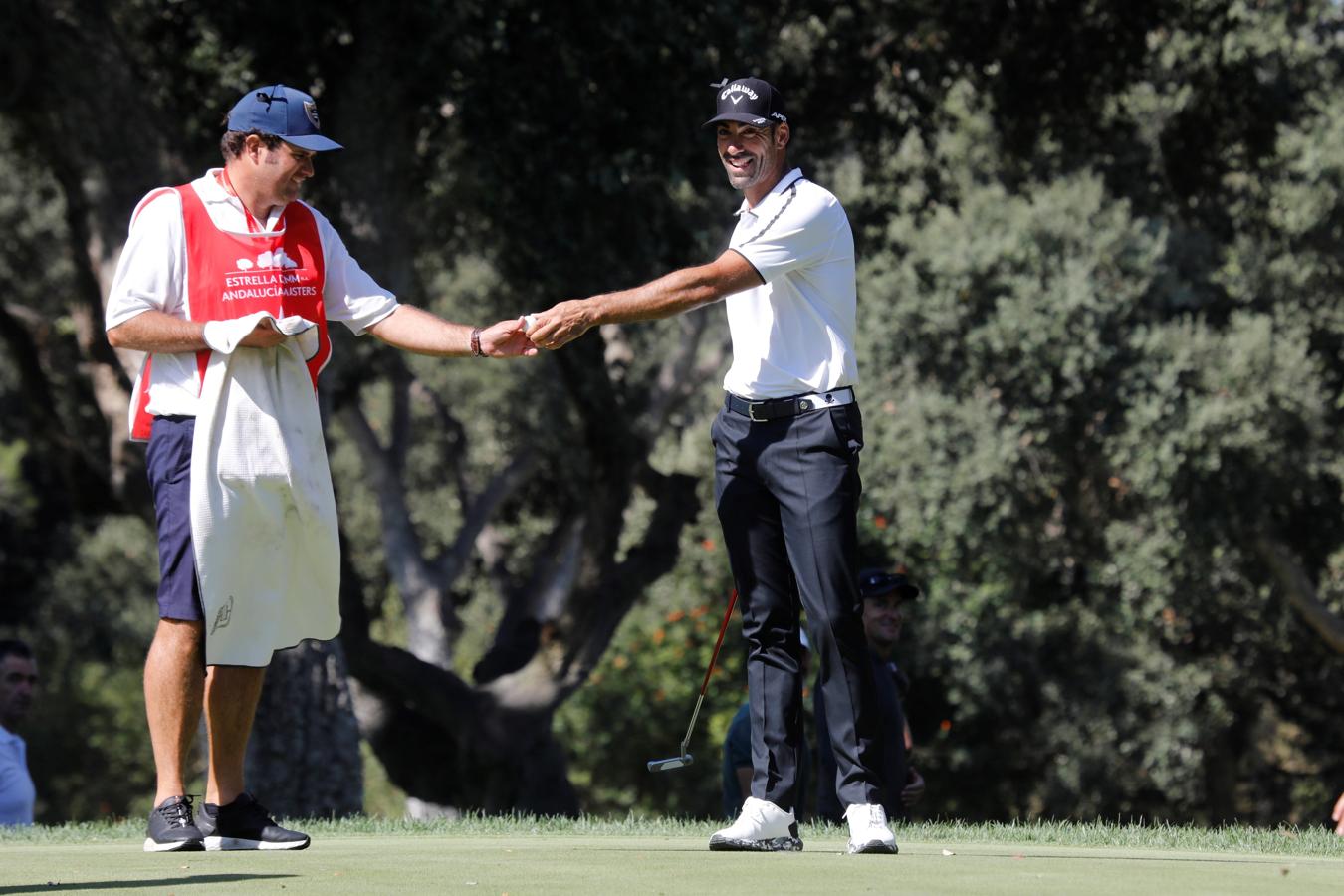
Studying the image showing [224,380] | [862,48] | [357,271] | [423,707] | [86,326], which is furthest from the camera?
[423,707]

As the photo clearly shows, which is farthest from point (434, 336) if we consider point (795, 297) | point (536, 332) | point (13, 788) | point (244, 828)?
point (13, 788)

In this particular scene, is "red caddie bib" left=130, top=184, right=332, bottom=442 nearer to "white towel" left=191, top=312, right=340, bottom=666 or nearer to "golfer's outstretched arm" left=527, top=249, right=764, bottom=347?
"white towel" left=191, top=312, right=340, bottom=666

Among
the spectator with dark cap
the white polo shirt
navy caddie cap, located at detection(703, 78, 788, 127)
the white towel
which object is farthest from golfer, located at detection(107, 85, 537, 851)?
the spectator with dark cap

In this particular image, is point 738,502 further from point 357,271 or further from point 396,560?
point 396,560

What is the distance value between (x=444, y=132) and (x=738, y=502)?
30.9ft

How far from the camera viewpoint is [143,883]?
449 cm

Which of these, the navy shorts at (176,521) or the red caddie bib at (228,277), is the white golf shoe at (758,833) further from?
the red caddie bib at (228,277)

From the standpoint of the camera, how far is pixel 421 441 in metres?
30.4

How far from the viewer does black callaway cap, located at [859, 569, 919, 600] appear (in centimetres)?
907

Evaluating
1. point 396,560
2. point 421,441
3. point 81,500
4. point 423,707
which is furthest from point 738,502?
point 421,441

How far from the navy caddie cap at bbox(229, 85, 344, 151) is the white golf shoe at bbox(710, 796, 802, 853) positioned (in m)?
2.31

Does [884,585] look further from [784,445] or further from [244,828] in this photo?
[244,828]

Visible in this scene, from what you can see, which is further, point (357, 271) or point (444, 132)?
point (444, 132)

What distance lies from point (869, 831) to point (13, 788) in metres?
5.05
